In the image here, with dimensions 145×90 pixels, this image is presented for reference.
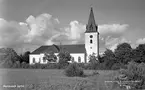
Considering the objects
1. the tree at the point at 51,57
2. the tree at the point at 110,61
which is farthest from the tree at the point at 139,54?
the tree at the point at 51,57

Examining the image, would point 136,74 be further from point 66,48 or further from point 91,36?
point 66,48

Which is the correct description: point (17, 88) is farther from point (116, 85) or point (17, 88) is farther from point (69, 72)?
point (69, 72)

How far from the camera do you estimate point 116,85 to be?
30.5ft

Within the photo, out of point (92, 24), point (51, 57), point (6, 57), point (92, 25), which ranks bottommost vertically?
point (51, 57)

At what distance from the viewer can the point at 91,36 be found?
53750mm

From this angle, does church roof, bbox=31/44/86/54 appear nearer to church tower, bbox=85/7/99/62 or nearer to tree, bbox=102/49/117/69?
church tower, bbox=85/7/99/62

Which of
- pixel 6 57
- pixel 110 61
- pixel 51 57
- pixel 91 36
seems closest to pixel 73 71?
pixel 6 57

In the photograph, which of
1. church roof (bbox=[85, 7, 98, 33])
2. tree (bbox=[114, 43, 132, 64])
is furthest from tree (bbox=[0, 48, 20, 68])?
church roof (bbox=[85, 7, 98, 33])

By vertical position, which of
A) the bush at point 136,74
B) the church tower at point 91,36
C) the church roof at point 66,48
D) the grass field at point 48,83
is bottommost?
the grass field at point 48,83

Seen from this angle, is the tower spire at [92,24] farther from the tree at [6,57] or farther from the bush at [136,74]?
the bush at [136,74]

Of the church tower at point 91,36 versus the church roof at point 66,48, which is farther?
the church roof at point 66,48

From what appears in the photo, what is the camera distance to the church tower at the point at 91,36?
53062mm

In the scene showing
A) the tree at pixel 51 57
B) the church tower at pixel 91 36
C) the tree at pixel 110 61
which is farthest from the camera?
the church tower at pixel 91 36

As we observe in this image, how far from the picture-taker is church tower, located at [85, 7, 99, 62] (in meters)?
53.1
